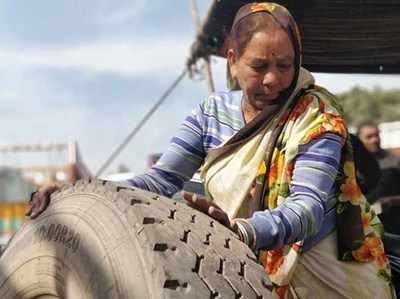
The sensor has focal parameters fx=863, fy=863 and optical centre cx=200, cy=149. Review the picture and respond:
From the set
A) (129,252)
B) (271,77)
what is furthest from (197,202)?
(271,77)

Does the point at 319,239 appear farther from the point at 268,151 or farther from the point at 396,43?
the point at 396,43

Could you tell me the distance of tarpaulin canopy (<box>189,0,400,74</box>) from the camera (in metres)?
3.86

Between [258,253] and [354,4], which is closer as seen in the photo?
[258,253]

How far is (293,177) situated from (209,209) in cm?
36

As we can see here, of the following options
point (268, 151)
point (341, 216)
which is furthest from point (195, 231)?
point (341, 216)

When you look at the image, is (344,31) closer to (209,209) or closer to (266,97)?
(266,97)

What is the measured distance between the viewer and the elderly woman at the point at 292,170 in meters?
2.53

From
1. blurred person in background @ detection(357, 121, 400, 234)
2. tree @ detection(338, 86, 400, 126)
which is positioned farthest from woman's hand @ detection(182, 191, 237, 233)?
tree @ detection(338, 86, 400, 126)

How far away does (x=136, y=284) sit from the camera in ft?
6.56

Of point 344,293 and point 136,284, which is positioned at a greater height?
point 136,284

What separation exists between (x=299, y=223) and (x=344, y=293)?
42cm

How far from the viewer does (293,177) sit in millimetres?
2498

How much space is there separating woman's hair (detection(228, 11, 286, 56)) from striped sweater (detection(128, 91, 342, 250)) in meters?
0.24

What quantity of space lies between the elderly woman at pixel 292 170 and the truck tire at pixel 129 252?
0.22 metres
